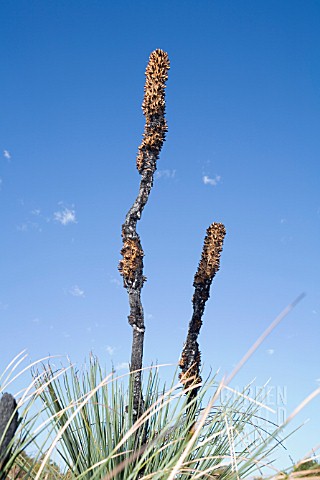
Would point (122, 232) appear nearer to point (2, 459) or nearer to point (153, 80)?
point (153, 80)

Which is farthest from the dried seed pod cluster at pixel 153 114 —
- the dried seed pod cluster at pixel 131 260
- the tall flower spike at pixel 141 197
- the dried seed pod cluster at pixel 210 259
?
the dried seed pod cluster at pixel 210 259

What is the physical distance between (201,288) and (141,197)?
39.1 inches

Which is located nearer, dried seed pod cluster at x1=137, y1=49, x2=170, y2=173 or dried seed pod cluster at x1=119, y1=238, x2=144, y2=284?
dried seed pod cluster at x1=119, y1=238, x2=144, y2=284

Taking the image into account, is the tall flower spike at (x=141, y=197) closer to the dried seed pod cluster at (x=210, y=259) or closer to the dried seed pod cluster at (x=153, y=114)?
the dried seed pod cluster at (x=153, y=114)

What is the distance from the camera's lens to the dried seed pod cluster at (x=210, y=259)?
539 cm

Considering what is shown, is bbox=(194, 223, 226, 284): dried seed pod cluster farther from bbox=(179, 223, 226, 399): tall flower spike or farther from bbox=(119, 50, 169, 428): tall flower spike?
bbox=(119, 50, 169, 428): tall flower spike

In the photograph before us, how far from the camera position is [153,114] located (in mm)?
5156

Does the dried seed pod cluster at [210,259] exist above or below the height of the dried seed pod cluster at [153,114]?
below

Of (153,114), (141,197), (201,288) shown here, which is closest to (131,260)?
(141,197)

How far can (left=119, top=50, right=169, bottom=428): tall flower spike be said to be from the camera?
4.70m

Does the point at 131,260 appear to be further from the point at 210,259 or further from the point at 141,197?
the point at 210,259

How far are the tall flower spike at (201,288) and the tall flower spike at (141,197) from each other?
698 mm

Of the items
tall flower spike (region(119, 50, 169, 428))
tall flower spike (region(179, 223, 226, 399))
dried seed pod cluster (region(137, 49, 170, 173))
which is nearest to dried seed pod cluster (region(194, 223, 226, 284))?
tall flower spike (region(179, 223, 226, 399))

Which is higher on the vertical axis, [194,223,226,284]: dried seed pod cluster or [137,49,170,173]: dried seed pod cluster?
[137,49,170,173]: dried seed pod cluster
